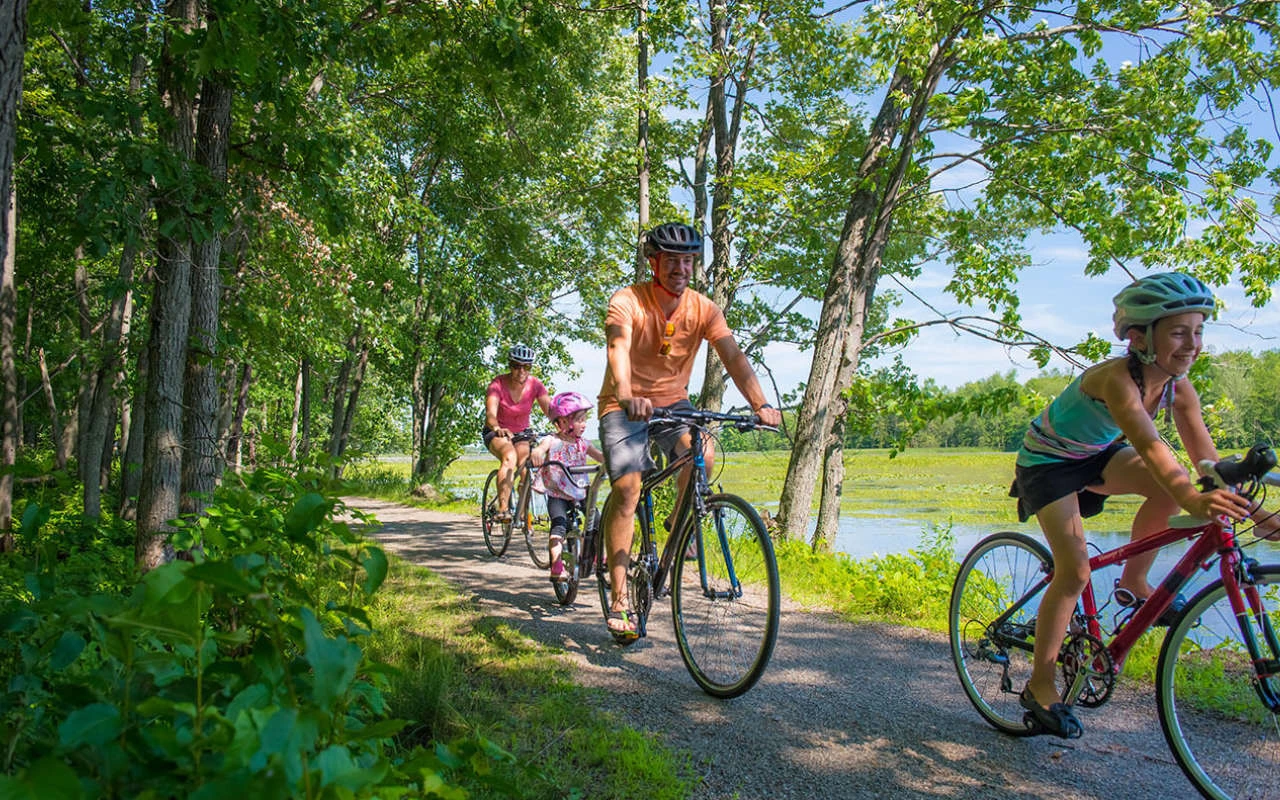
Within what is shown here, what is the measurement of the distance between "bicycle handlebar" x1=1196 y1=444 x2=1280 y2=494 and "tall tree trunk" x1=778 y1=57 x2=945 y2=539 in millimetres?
6136

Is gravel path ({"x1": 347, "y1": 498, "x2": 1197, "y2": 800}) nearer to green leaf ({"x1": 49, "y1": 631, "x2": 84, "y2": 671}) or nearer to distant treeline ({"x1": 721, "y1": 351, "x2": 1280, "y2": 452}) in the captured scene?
green leaf ({"x1": 49, "y1": 631, "x2": 84, "y2": 671})

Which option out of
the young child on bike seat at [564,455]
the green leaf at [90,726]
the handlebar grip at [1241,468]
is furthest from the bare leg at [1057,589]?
the young child on bike seat at [564,455]

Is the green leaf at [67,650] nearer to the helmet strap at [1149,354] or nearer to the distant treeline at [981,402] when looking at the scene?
the helmet strap at [1149,354]

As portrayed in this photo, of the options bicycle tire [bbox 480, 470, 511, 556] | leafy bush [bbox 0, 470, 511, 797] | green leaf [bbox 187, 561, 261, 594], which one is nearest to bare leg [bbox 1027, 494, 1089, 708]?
leafy bush [bbox 0, 470, 511, 797]

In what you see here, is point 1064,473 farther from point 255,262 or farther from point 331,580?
point 255,262

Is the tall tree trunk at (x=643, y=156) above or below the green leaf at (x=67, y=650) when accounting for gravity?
above

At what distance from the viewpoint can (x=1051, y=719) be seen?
309cm

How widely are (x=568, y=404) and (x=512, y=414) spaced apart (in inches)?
53.4

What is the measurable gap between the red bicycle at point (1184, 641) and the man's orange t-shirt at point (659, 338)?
1.77 meters

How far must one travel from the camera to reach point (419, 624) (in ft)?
15.7

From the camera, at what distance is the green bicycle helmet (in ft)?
9.26

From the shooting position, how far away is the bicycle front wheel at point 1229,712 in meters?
2.63

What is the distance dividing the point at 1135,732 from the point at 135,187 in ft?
18.5

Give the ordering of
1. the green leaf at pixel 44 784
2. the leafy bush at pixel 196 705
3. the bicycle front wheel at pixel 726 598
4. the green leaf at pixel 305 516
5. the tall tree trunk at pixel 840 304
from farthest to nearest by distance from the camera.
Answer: the tall tree trunk at pixel 840 304, the bicycle front wheel at pixel 726 598, the green leaf at pixel 305 516, the leafy bush at pixel 196 705, the green leaf at pixel 44 784
